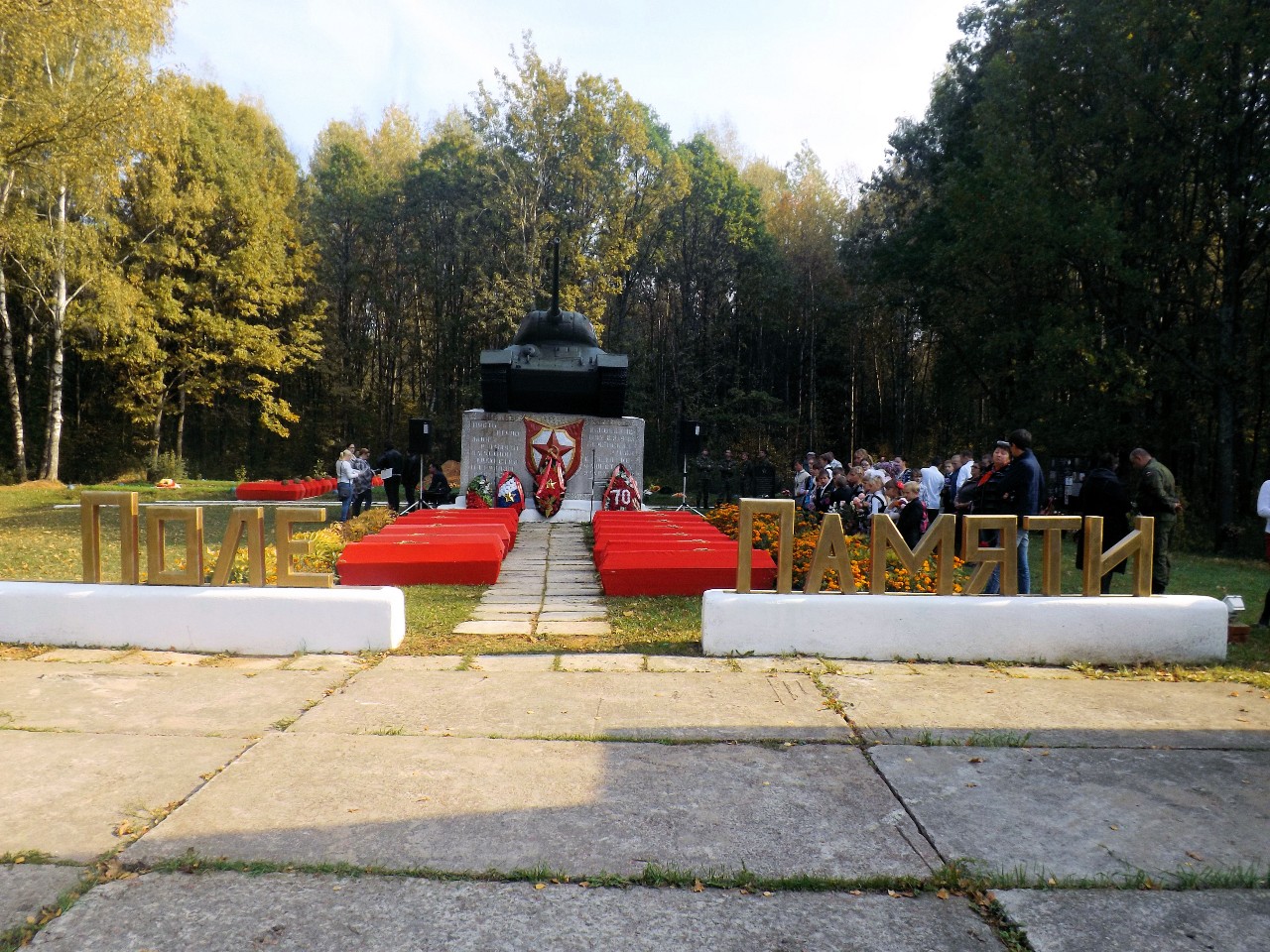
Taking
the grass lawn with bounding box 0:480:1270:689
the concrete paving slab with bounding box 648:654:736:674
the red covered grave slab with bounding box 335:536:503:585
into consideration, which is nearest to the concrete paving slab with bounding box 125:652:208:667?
the grass lawn with bounding box 0:480:1270:689

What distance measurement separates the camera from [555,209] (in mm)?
26766

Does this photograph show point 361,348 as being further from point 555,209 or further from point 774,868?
point 774,868

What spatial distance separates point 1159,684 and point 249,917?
5.09m

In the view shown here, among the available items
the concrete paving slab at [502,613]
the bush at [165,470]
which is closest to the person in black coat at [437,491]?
the concrete paving slab at [502,613]

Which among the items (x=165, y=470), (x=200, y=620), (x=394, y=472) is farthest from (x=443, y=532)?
(x=165, y=470)

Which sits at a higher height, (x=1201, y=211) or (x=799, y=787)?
(x=1201, y=211)

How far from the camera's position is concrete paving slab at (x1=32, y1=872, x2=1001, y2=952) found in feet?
7.67

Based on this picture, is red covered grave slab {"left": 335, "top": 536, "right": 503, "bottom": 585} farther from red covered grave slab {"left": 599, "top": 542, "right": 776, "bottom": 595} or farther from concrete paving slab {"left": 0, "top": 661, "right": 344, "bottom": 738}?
concrete paving slab {"left": 0, "top": 661, "right": 344, "bottom": 738}

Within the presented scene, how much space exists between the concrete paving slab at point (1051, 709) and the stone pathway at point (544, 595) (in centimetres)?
237

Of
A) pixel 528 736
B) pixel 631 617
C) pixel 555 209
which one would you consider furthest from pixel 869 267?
pixel 528 736

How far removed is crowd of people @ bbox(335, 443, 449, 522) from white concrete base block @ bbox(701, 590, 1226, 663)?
9.51 meters

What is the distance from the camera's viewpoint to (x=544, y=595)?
807cm

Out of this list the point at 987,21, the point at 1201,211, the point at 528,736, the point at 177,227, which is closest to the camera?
the point at 528,736

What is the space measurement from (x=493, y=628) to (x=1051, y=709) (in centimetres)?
390
